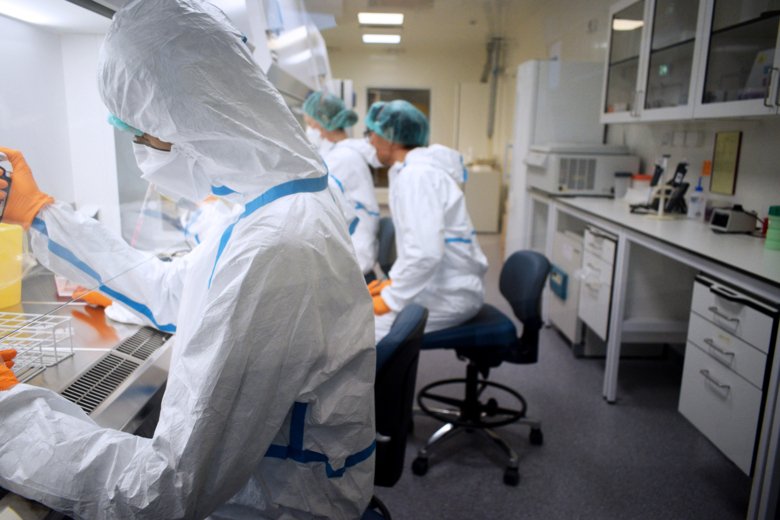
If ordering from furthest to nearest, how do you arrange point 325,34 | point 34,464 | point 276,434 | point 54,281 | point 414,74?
point 414,74
point 325,34
point 54,281
point 276,434
point 34,464

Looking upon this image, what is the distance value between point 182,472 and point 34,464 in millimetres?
178

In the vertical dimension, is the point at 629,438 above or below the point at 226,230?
below

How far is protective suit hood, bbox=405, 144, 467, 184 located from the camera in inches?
80.7

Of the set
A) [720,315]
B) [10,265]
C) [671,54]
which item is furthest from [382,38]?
[10,265]

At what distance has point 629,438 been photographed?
2205mm

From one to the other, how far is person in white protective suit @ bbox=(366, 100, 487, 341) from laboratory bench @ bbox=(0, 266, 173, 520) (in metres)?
0.89

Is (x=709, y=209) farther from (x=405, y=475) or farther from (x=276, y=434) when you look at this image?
(x=276, y=434)

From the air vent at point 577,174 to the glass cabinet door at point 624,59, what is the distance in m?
0.30

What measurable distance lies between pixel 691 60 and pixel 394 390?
222cm

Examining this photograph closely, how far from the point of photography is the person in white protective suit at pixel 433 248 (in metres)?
1.89

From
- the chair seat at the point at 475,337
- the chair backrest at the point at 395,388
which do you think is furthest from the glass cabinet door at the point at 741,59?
the chair backrest at the point at 395,388

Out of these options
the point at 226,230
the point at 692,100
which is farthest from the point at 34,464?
the point at 692,100

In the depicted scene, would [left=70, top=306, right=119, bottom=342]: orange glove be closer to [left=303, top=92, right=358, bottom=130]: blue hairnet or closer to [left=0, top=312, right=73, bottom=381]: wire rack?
[left=0, top=312, right=73, bottom=381]: wire rack

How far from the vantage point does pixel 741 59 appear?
2.14 m
